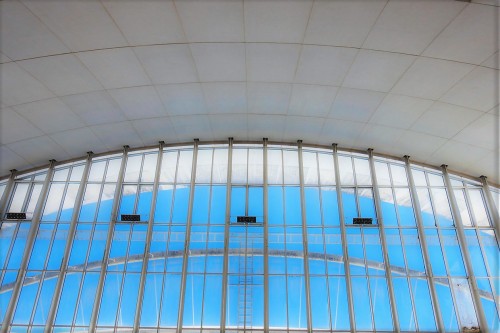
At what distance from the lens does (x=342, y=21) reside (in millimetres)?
9117

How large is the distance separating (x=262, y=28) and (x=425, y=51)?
505cm

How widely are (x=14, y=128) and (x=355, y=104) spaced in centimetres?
1376

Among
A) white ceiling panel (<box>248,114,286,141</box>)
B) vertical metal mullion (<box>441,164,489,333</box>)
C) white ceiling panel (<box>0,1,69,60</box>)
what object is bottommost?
vertical metal mullion (<box>441,164,489,333</box>)

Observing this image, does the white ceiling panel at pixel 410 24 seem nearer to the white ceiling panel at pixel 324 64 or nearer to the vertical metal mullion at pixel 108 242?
the white ceiling panel at pixel 324 64

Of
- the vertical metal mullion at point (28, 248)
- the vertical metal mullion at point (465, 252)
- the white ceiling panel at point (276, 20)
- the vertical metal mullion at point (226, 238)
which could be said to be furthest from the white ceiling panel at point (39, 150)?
the vertical metal mullion at point (465, 252)

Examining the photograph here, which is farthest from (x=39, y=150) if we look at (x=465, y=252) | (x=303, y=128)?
→ (x=465, y=252)

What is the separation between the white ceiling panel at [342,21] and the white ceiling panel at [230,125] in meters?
5.12

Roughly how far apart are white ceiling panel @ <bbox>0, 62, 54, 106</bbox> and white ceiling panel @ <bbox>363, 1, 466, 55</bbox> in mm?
11067

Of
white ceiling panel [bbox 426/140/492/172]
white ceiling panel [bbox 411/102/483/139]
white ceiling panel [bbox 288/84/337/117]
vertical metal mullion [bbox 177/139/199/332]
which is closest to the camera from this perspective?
white ceiling panel [bbox 411/102/483/139]

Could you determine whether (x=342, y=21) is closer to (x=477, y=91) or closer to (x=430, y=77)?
(x=430, y=77)

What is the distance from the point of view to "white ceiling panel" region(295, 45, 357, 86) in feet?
33.6

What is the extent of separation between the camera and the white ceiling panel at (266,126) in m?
14.0

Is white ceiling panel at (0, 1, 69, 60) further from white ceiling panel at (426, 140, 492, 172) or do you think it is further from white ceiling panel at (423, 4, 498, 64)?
white ceiling panel at (426, 140, 492, 172)

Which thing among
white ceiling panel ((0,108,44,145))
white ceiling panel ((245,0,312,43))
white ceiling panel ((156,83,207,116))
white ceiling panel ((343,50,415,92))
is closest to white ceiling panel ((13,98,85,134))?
white ceiling panel ((0,108,44,145))
